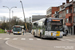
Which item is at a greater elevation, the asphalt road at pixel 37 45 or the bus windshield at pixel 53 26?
the bus windshield at pixel 53 26

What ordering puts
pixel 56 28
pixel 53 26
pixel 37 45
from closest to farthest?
pixel 37 45
pixel 53 26
pixel 56 28

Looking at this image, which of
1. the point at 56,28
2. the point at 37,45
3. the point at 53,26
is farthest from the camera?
the point at 56,28

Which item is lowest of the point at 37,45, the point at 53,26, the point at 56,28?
the point at 37,45

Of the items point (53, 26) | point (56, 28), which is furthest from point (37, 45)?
point (56, 28)

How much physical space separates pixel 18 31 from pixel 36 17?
68.9 m

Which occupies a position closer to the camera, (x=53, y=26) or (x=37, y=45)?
(x=37, y=45)

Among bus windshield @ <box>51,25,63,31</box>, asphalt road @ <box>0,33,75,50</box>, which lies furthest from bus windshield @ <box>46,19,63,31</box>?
asphalt road @ <box>0,33,75,50</box>

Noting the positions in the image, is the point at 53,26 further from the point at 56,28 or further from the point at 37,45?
the point at 37,45

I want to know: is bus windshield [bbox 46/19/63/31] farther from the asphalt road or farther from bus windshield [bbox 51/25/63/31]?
the asphalt road

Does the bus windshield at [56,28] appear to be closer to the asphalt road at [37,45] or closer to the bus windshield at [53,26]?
the bus windshield at [53,26]

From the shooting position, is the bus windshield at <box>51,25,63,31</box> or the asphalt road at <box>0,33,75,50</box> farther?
the bus windshield at <box>51,25,63,31</box>

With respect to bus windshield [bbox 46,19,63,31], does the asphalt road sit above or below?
below

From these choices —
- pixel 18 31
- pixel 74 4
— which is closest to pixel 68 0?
pixel 74 4

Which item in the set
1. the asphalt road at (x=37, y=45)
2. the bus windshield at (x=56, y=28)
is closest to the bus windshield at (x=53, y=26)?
the bus windshield at (x=56, y=28)
